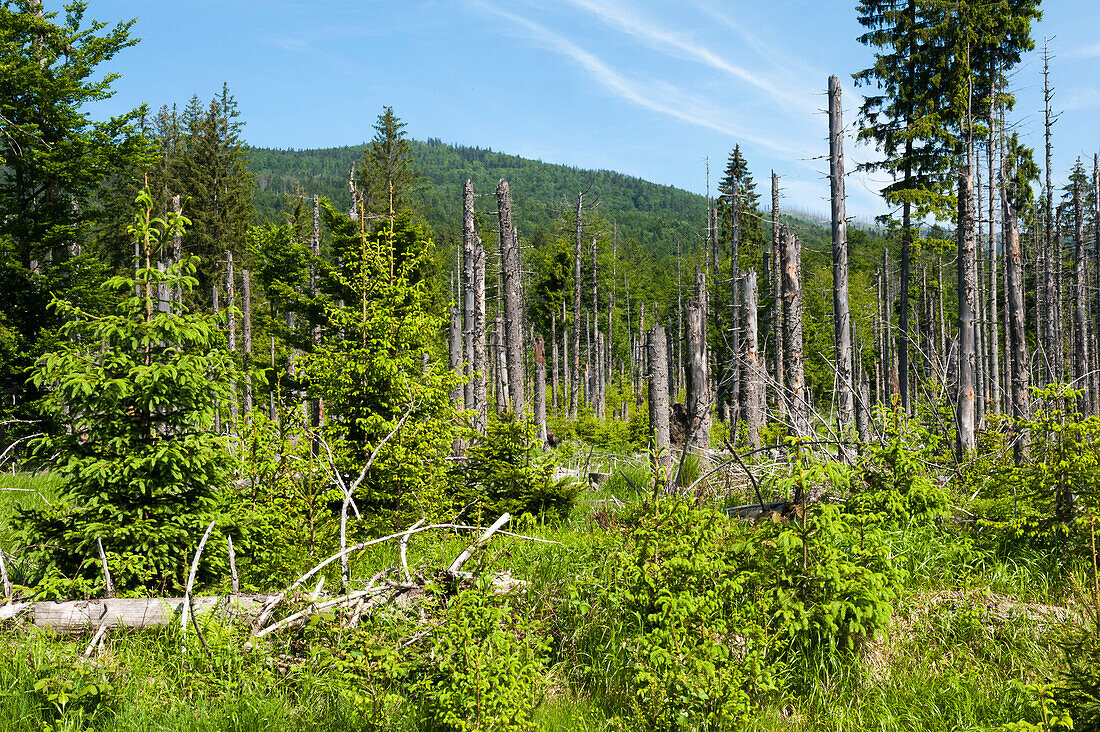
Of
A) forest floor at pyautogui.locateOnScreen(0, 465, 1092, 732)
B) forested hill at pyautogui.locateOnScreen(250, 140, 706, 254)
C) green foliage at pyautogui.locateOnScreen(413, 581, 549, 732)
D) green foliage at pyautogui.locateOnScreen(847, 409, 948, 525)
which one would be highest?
forested hill at pyautogui.locateOnScreen(250, 140, 706, 254)

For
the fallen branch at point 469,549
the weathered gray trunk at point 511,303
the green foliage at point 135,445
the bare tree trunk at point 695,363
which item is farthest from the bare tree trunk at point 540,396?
the green foliage at point 135,445

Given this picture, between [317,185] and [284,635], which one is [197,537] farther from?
[317,185]

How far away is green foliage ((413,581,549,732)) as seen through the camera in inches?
144

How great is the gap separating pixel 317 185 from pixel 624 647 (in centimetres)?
13143

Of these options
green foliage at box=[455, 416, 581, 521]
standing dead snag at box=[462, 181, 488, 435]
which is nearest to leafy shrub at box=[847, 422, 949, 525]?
green foliage at box=[455, 416, 581, 521]

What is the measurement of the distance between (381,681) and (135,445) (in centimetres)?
278

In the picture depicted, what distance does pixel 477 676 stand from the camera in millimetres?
3646

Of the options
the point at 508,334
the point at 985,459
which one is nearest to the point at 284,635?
the point at 985,459

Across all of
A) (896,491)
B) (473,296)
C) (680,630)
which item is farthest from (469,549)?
(473,296)

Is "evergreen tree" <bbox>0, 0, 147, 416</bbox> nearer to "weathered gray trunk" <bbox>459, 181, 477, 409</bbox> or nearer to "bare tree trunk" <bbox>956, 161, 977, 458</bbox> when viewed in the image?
"weathered gray trunk" <bbox>459, 181, 477, 409</bbox>

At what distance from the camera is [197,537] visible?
5.31 m

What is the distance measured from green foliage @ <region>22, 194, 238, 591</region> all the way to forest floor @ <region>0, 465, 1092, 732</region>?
2.13ft

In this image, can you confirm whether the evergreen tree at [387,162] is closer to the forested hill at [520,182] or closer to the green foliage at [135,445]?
the green foliage at [135,445]

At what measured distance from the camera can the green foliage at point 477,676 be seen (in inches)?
144
